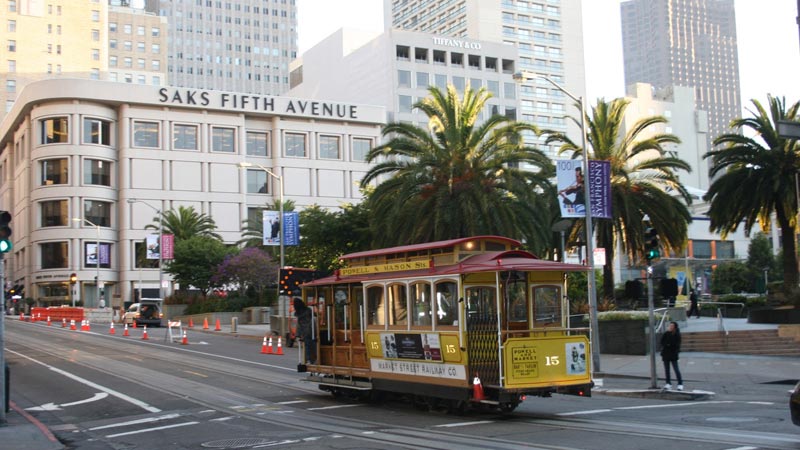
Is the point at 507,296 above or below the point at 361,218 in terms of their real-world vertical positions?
below

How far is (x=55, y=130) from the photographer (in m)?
81.2

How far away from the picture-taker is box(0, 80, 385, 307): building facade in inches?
3164

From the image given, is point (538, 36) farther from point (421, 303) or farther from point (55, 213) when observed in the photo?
point (421, 303)

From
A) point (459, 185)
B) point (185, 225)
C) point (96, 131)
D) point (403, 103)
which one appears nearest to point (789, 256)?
point (459, 185)

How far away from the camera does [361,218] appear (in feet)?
133

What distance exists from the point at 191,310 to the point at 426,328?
161ft

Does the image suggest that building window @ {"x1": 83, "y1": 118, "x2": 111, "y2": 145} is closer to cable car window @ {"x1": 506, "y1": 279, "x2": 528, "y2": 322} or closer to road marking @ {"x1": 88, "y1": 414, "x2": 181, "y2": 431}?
road marking @ {"x1": 88, "y1": 414, "x2": 181, "y2": 431}

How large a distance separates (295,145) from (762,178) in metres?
61.0

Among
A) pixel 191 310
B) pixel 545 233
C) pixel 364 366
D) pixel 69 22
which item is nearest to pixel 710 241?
pixel 191 310

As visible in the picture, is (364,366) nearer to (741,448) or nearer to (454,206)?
(741,448)

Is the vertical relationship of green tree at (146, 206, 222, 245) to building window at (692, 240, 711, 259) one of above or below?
above

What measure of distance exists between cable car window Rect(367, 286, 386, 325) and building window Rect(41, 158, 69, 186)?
232 ft

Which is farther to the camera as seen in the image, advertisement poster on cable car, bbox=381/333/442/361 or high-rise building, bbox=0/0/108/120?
high-rise building, bbox=0/0/108/120

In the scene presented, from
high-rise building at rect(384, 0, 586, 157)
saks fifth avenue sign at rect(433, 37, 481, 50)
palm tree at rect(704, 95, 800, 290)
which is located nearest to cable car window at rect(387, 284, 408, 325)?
palm tree at rect(704, 95, 800, 290)
